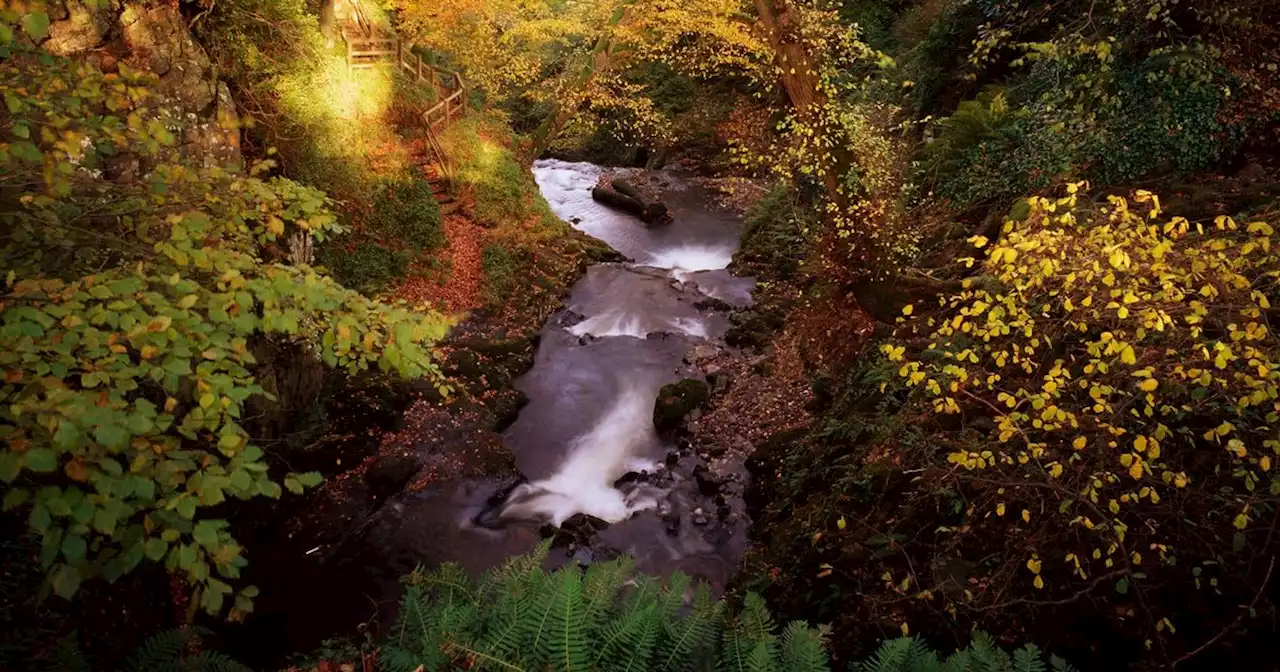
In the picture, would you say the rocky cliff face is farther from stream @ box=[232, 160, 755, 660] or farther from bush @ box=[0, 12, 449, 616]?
stream @ box=[232, 160, 755, 660]

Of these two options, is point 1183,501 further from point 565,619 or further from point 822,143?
point 822,143

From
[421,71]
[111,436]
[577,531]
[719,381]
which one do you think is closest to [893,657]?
[111,436]

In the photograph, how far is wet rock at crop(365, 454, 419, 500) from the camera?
9867 millimetres

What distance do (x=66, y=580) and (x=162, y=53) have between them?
9.66 m

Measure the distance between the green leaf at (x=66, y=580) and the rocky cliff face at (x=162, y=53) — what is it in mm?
6981

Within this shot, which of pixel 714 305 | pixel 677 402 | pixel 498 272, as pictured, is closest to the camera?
pixel 677 402

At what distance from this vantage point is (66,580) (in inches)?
79.4

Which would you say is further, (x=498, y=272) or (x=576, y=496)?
(x=498, y=272)

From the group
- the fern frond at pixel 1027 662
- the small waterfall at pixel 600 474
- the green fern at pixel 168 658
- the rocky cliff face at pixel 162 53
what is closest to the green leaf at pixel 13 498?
the green fern at pixel 168 658

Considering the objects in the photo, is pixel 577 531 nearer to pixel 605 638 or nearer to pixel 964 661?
pixel 605 638

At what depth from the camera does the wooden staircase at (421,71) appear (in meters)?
15.0

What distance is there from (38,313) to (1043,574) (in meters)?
6.89

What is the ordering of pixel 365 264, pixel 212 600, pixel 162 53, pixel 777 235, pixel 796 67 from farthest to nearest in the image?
pixel 777 235 → pixel 365 264 → pixel 162 53 → pixel 796 67 → pixel 212 600

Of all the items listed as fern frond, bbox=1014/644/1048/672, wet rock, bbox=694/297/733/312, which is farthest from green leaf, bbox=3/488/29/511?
wet rock, bbox=694/297/733/312
